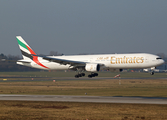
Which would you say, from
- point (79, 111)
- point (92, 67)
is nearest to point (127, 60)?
point (92, 67)

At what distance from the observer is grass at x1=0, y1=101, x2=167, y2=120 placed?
31.1m

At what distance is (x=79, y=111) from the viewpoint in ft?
114

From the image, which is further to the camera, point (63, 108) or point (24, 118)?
point (63, 108)

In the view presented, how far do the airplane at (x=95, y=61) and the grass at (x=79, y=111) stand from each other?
23.4 metres

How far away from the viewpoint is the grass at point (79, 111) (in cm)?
3112

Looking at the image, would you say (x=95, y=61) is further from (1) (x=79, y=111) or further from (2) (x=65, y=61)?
(1) (x=79, y=111)

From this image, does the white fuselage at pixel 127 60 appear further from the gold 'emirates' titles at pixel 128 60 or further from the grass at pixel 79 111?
the grass at pixel 79 111

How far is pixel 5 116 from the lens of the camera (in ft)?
106

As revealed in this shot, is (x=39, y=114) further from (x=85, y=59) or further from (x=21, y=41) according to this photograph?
(x=21, y=41)

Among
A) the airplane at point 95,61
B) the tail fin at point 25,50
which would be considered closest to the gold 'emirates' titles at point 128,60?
the airplane at point 95,61

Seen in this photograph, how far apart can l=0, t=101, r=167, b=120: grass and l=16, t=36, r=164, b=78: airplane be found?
23.4 metres

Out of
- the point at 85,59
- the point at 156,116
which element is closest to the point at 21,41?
the point at 85,59

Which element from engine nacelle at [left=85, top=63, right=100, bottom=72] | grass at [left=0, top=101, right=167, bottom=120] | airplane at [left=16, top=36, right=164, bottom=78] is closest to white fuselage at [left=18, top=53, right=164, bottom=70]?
airplane at [left=16, top=36, right=164, bottom=78]

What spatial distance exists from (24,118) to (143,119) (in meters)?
13.5
